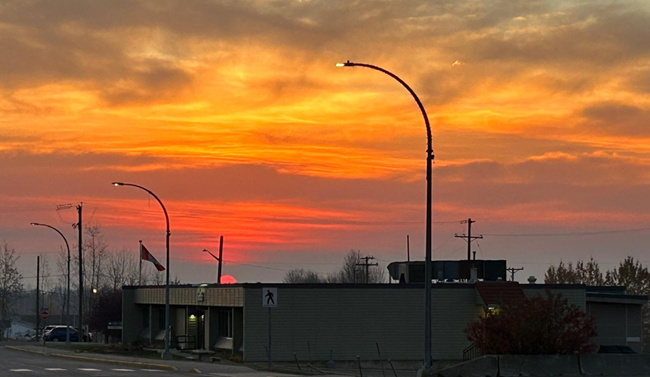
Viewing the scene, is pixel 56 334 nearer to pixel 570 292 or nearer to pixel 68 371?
pixel 570 292

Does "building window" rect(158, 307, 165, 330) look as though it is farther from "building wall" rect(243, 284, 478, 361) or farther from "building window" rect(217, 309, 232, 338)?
"building wall" rect(243, 284, 478, 361)

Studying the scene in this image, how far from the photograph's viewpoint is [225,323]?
5703 cm

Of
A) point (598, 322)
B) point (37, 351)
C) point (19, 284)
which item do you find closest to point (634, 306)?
point (598, 322)

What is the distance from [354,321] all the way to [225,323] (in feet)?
29.9

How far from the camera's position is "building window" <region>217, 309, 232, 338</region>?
56.0m

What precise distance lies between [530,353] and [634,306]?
27.8 m

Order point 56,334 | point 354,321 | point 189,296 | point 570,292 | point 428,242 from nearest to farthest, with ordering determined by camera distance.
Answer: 1. point 428,242
2. point 354,321
3. point 570,292
4. point 189,296
5. point 56,334

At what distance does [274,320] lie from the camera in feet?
165

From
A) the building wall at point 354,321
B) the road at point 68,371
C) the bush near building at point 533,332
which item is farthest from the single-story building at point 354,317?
the bush near building at point 533,332

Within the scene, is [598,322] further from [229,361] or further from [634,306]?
[229,361]

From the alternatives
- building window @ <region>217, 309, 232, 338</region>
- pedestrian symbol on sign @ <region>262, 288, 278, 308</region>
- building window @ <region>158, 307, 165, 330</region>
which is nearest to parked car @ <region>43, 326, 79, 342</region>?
building window @ <region>158, 307, 165, 330</region>

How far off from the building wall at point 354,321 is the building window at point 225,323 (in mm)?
5920

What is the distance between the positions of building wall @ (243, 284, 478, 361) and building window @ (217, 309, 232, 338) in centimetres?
592

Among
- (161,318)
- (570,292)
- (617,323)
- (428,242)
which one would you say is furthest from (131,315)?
(428,242)
